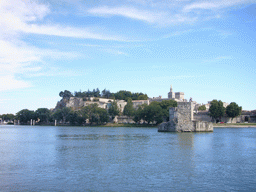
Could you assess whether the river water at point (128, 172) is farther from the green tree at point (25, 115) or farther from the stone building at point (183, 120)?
the green tree at point (25, 115)

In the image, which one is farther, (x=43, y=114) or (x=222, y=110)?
(x=43, y=114)

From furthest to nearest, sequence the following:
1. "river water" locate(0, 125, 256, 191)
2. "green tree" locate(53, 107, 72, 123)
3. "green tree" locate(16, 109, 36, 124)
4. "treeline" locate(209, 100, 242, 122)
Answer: "green tree" locate(16, 109, 36, 124) → "green tree" locate(53, 107, 72, 123) → "treeline" locate(209, 100, 242, 122) → "river water" locate(0, 125, 256, 191)

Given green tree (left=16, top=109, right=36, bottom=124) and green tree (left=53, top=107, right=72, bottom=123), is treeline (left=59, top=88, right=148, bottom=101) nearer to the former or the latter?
green tree (left=16, top=109, right=36, bottom=124)

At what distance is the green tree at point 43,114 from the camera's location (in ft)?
437

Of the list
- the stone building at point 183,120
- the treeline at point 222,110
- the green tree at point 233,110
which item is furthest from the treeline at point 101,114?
the stone building at point 183,120

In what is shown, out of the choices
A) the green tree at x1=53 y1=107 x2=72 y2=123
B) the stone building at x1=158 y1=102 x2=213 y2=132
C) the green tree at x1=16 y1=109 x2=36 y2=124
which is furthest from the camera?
the green tree at x1=16 y1=109 x2=36 y2=124

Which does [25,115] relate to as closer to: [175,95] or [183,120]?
[175,95]

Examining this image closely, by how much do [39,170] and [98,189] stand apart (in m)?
6.28

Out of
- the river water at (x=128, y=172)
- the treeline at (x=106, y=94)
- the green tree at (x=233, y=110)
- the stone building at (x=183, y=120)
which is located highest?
the treeline at (x=106, y=94)

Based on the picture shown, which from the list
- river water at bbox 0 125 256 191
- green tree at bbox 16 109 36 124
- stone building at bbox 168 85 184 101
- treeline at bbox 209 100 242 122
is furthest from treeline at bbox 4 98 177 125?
river water at bbox 0 125 256 191

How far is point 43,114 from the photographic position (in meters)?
133

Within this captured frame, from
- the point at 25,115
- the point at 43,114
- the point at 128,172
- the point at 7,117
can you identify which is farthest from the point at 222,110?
the point at 7,117

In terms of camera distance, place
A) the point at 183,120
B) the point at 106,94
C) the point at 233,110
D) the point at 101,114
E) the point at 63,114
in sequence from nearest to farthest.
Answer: the point at 183,120 → the point at 233,110 → the point at 101,114 → the point at 63,114 → the point at 106,94

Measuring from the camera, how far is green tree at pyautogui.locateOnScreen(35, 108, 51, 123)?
133200 millimetres
